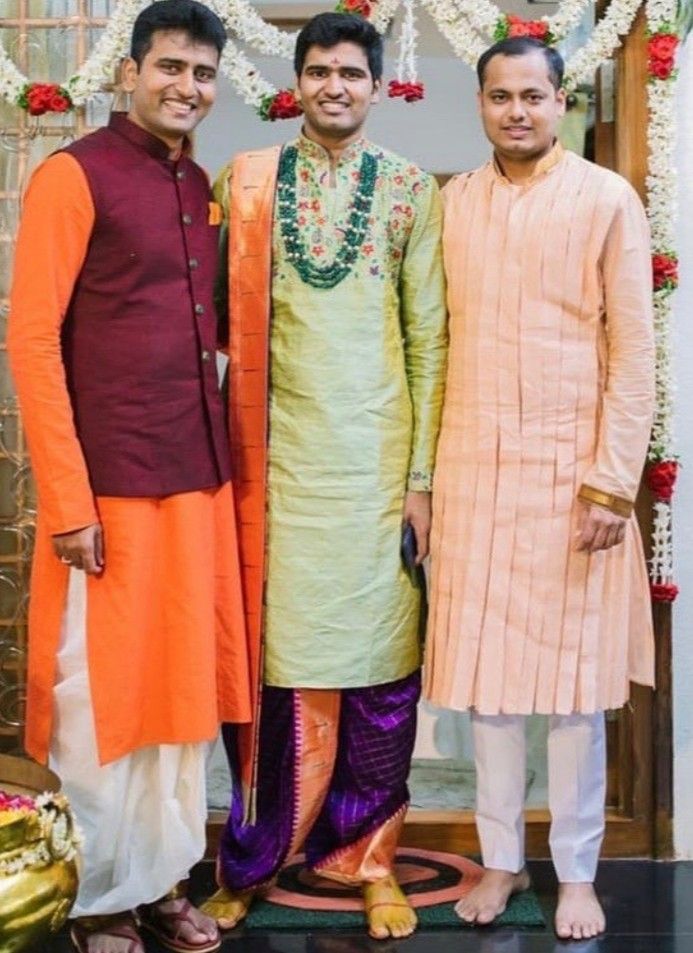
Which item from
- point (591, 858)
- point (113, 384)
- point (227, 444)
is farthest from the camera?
point (591, 858)

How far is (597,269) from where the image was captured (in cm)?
290

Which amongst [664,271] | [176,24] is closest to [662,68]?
[664,271]

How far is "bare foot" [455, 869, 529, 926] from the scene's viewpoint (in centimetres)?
306

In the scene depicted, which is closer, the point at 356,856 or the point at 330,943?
the point at 330,943

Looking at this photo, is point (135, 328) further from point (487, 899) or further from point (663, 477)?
point (487, 899)

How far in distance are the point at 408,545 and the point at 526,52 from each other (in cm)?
106

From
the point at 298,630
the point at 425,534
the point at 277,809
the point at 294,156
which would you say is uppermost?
the point at 294,156

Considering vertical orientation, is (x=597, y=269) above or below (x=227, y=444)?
above

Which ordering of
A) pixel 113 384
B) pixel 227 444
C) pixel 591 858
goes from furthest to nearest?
pixel 591 858, pixel 227 444, pixel 113 384

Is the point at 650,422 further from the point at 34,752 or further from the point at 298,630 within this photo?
the point at 34,752

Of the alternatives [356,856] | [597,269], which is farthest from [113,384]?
[356,856]

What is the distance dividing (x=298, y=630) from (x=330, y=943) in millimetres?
679

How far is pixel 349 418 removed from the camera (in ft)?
9.59

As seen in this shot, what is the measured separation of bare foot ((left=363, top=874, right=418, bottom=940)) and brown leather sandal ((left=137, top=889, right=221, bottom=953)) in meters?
0.34
